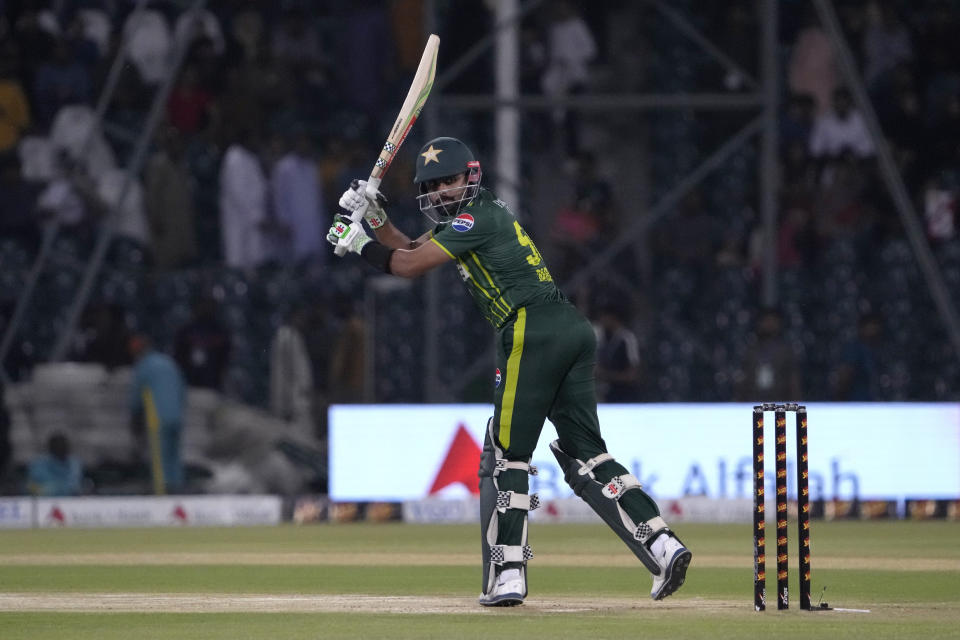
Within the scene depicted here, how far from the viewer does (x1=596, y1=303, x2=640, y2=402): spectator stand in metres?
16.7

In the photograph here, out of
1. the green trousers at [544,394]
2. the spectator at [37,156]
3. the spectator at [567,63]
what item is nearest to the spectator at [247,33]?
the spectator at [37,156]

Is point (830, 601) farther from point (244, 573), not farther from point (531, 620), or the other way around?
point (244, 573)

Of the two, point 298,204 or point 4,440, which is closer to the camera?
point 4,440

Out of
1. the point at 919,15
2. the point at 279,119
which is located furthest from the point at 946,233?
the point at 279,119

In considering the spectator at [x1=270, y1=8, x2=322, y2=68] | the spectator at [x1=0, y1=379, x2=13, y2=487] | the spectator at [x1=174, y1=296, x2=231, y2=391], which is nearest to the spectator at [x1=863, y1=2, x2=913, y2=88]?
the spectator at [x1=270, y1=8, x2=322, y2=68]

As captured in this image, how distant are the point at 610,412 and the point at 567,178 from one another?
11.5 ft

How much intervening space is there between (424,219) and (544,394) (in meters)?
10.6

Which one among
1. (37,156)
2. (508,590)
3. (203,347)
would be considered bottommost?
(508,590)

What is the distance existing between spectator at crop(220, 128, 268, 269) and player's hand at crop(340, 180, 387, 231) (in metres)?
9.72

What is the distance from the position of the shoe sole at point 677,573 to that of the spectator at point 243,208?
35.4 ft

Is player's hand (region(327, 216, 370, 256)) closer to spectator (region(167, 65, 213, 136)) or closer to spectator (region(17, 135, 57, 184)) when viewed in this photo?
spectator (region(17, 135, 57, 184))

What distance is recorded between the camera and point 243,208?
18.2 meters

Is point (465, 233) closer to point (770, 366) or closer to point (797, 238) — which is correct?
point (770, 366)

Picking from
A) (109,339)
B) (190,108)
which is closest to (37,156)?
(190,108)
